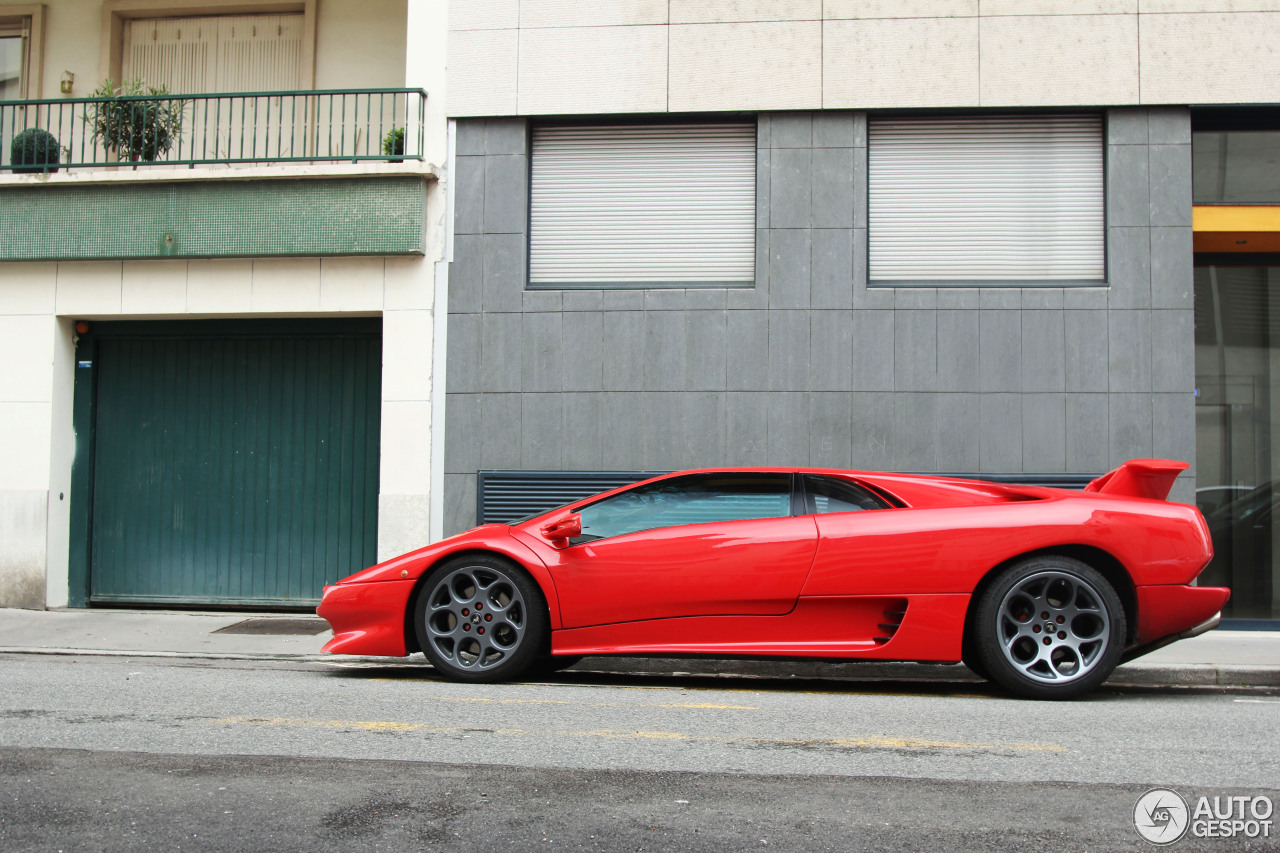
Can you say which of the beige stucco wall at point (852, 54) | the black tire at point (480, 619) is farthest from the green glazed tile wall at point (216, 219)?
the black tire at point (480, 619)

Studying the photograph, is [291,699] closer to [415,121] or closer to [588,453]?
[588,453]

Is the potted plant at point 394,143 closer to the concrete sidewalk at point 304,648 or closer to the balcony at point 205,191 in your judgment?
the balcony at point 205,191

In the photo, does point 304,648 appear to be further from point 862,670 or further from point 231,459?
point 862,670

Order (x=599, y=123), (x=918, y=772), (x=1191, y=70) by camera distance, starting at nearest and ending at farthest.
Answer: (x=918, y=772) < (x=1191, y=70) < (x=599, y=123)

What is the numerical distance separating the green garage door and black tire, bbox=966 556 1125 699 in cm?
670

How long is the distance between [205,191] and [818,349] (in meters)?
6.00

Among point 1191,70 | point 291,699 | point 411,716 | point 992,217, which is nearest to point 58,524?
point 291,699

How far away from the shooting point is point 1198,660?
7.61 meters

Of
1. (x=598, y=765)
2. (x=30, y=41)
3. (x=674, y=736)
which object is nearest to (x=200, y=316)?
(x=30, y=41)

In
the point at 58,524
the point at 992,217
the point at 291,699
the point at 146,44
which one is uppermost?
the point at 146,44

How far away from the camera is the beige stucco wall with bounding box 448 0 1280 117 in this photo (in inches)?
399

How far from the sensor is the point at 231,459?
11.2 meters

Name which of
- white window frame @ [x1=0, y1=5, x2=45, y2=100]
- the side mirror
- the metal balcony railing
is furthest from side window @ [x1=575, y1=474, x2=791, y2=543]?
white window frame @ [x1=0, y1=5, x2=45, y2=100]

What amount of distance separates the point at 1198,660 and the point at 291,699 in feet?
19.1
